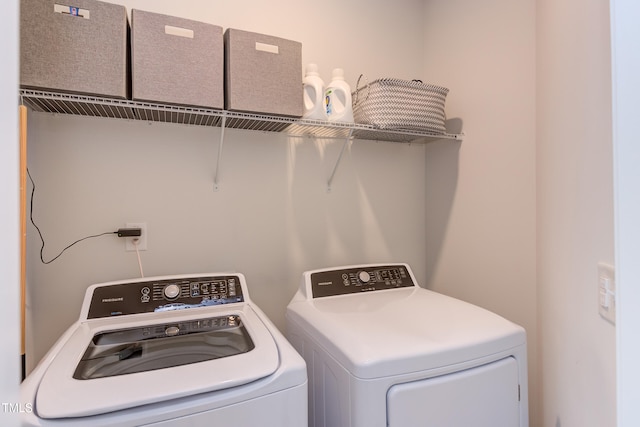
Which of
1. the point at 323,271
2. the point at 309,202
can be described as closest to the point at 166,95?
the point at 309,202

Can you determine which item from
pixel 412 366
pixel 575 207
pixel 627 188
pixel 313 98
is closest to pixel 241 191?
pixel 313 98

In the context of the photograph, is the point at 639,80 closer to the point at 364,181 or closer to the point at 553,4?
the point at 553,4

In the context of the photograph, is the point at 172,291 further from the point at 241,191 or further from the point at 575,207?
the point at 575,207

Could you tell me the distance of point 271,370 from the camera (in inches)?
36.1

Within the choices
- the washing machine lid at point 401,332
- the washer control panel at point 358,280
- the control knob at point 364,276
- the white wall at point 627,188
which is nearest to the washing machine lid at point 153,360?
the washing machine lid at point 401,332

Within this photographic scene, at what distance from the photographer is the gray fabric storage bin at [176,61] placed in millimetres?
1295

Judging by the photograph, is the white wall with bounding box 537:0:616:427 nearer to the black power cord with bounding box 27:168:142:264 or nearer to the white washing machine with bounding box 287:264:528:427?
the white washing machine with bounding box 287:264:528:427

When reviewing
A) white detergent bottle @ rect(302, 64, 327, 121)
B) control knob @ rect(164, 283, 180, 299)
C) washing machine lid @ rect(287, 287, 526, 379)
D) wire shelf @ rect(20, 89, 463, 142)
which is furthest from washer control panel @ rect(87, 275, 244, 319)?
white detergent bottle @ rect(302, 64, 327, 121)

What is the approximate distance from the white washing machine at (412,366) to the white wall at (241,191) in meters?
0.60

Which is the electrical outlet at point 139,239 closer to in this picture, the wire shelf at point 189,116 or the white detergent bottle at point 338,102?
the wire shelf at point 189,116

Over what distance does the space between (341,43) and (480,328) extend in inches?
68.4

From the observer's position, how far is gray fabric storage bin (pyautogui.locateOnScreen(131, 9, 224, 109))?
129 cm

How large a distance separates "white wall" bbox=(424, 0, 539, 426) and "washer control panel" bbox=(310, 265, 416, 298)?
1.41ft

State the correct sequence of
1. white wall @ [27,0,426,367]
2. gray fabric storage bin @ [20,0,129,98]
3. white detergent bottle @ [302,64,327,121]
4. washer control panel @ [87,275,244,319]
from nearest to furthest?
gray fabric storage bin @ [20,0,129,98], washer control panel @ [87,275,244,319], white wall @ [27,0,426,367], white detergent bottle @ [302,64,327,121]
